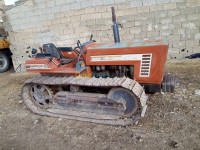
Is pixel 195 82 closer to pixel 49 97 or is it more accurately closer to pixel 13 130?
pixel 49 97

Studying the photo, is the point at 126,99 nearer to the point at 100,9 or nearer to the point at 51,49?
the point at 51,49

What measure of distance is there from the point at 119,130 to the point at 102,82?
917 mm

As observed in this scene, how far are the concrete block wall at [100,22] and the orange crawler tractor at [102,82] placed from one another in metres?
3.46

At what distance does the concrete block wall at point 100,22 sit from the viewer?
607cm

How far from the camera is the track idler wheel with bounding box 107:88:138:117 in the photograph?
2838mm

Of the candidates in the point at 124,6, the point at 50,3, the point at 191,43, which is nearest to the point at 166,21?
the point at 191,43


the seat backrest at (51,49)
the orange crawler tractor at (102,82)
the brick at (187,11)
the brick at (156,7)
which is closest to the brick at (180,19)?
the brick at (187,11)

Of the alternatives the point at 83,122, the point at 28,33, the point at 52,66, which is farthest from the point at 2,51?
the point at 83,122

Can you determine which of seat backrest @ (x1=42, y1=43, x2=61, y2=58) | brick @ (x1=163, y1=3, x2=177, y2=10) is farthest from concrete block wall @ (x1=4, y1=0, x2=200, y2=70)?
seat backrest @ (x1=42, y1=43, x2=61, y2=58)

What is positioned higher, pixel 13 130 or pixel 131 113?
pixel 131 113

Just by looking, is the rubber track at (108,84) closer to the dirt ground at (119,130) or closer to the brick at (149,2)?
the dirt ground at (119,130)

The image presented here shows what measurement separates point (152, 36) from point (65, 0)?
410 centimetres

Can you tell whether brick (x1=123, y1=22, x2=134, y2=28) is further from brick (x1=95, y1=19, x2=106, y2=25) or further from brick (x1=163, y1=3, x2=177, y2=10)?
brick (x1=163, y1=3, x2=177, y2=10)

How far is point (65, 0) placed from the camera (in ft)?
22.5
